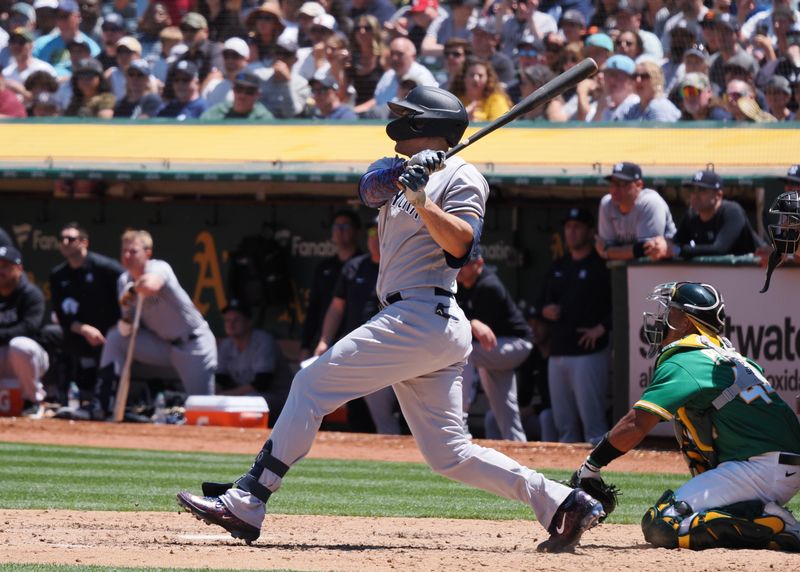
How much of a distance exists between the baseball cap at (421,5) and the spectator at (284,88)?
1.24m

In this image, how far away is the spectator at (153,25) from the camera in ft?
46.5

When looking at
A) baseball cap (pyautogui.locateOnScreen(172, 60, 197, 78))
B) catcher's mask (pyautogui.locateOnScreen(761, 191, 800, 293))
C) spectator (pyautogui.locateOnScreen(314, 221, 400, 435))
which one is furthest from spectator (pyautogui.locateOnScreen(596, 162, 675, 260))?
baseball cap (pyautogui.locateOnScreen(172, 60, 197, 78))

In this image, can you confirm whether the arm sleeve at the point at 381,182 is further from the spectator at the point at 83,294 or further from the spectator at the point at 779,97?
the spectator at the point at 83,294

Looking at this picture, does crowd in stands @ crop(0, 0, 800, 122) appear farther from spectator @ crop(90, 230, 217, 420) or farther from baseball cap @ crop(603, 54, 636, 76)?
spectator @ crop(90, 230, 217, 420)

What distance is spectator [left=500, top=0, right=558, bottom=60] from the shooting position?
40.3ft

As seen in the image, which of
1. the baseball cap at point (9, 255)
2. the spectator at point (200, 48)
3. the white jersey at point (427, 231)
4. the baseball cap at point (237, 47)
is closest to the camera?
the white jersey at point (427, 231)

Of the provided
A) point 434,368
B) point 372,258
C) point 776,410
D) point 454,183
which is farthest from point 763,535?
point 372,258

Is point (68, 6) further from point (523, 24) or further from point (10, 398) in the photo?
point (523, 24)

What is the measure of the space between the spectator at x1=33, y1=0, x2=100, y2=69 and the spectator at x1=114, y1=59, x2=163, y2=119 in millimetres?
1583

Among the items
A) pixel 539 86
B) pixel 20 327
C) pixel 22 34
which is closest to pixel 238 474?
pixel 20 327

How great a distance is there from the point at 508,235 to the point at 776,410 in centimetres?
665

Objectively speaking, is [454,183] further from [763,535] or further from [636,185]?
[636,185]

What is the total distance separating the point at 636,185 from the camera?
9422mm

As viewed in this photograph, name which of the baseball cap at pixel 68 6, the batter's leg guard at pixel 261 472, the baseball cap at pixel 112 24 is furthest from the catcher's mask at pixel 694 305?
the baseball cap at pixel 68 6
